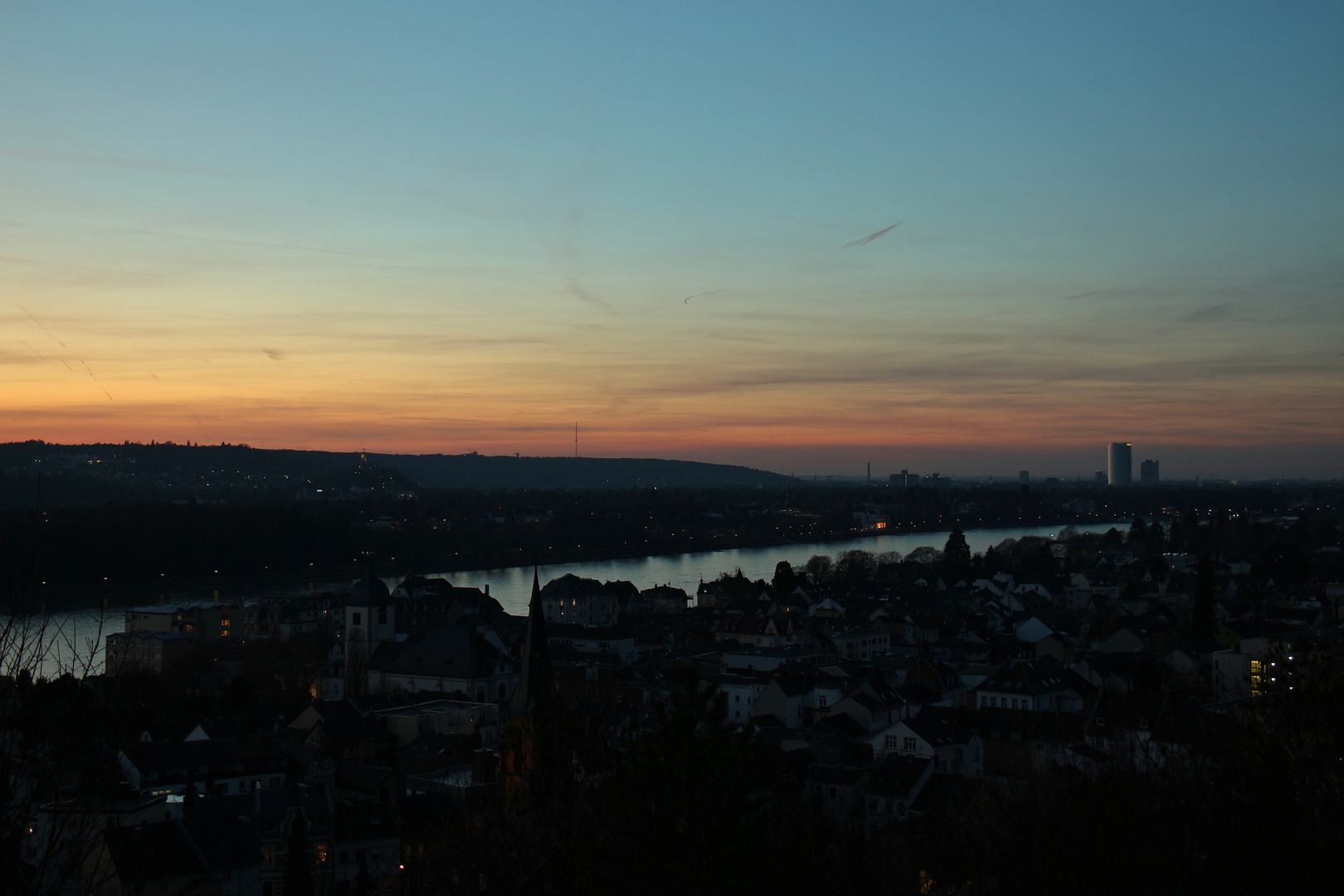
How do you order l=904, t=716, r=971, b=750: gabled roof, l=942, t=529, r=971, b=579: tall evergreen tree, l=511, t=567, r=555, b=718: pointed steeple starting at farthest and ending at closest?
l=942, t=529, r=971, b=579: tall evergreen tree
l=904, t=716, r=971, b=750: gabled roof
l=511, t=567, r=555, b=718: pointed steeple

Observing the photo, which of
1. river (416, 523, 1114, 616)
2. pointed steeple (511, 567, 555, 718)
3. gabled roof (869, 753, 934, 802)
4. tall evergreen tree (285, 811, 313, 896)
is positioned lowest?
river (416, 523, 1114, 616)

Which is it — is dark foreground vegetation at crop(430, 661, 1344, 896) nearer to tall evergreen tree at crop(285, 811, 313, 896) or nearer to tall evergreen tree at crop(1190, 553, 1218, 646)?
tall evergreen tree at crop(285, 811, 313, 896)

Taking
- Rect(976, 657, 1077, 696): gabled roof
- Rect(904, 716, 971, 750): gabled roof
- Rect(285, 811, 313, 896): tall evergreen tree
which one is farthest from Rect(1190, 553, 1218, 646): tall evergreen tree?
Rect(285, 811, 313, 896): tall evergreen tree

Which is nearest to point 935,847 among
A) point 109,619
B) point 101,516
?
point 109,619

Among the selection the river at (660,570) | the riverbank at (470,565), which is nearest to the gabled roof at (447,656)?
the riverbank at (470,565)


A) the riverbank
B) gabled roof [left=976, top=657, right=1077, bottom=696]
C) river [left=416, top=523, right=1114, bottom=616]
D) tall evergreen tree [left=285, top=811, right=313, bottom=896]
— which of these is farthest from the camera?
river [left=416, top=523, right=1114, bottom=616]

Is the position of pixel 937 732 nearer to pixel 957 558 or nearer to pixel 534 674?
pixel 534 674

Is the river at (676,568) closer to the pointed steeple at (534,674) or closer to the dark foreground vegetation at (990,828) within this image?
the pointed steeple at (534,674)

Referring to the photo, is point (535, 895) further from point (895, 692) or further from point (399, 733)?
point (895, 692)
